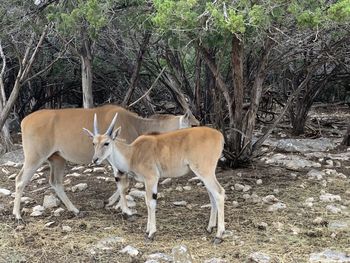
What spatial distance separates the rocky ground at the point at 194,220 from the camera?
17.1 feet

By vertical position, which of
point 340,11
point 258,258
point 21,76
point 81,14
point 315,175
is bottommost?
point 315,175

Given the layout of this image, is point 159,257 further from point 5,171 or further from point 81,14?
point 5,171

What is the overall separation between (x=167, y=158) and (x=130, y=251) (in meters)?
1.05

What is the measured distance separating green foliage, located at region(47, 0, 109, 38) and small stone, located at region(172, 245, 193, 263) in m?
2.43

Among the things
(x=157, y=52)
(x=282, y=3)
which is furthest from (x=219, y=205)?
(x=157, y=52)

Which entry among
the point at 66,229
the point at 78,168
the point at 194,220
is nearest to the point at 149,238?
the point at 194,220

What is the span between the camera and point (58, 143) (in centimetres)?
667

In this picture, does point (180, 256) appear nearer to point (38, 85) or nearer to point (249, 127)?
point (249, 127)

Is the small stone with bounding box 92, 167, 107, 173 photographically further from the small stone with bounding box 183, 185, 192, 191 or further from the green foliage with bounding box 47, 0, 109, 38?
the green foliage with bounding box 47, 0, 109, 38

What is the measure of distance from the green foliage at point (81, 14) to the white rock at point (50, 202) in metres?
1.98

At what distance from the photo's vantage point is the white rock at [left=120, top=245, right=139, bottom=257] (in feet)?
17.1

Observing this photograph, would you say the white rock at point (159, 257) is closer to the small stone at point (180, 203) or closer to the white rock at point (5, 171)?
the small stone at point (180, 203)

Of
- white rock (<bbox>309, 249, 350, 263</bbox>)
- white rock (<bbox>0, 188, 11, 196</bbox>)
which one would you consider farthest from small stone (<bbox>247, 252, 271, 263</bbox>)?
white rock (<bbox>0, 188, 11, 196</bbox>)

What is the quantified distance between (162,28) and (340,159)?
15.8 feet
